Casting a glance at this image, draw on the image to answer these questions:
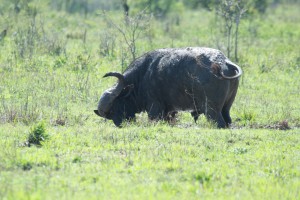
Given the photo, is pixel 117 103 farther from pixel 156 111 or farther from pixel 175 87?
pixel 175 87

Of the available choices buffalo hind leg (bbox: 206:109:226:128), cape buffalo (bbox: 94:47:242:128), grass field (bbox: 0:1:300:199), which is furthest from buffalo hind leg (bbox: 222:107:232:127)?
buffalo hind leg (bbox: 206:109:226:128)

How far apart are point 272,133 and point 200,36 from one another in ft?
52.7

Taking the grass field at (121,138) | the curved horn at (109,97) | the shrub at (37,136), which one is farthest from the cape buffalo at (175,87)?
the shrub at (37,136)

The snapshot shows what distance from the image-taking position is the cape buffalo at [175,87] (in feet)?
42.2

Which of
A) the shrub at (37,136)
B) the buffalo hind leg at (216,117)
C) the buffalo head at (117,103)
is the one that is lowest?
the buffalo head at (117,103)

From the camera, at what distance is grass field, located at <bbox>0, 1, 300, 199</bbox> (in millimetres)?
8281

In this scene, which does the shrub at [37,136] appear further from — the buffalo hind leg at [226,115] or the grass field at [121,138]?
the buffalo hind leg at [226,115]

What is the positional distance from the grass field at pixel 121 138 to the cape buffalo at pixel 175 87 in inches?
14.4

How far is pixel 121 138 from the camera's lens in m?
10.9

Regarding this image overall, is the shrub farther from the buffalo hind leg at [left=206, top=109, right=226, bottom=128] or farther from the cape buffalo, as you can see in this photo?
the buffalo hind leg at [left=206, top=109, right=226, bottom=128]

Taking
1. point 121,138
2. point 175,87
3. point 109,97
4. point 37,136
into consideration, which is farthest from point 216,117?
point 37,136

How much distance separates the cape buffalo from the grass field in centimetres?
36

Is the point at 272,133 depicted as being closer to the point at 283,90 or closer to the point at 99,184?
the point at 99,184

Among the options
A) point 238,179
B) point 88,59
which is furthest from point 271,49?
point 238,179
